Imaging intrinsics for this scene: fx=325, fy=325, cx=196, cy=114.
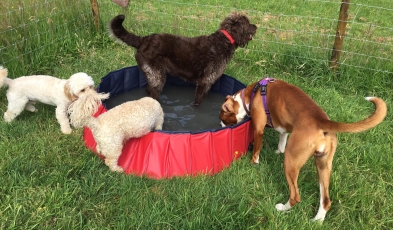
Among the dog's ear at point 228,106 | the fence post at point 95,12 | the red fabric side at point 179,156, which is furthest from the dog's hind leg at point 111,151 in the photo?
the fence post at point 95,12

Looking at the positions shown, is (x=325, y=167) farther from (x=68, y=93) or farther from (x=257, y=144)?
(x=68, y=93)

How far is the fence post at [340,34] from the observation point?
573cm

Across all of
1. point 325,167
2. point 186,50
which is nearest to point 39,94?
point 186,50

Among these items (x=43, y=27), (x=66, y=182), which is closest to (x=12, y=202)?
(x=66, y=182)

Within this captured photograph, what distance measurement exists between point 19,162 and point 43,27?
12.0ft

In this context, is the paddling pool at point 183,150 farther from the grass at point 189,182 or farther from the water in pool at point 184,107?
the water in pool at point 184,107

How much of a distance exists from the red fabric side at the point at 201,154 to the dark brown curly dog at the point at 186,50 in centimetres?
166

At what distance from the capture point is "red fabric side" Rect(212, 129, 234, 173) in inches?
155

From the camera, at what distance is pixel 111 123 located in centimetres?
368

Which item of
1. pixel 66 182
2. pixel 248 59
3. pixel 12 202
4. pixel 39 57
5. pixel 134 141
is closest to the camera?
pixel 12 202

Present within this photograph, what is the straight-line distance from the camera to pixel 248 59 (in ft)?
22.1

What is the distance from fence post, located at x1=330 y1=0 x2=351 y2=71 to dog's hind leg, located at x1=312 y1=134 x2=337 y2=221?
3.34 m

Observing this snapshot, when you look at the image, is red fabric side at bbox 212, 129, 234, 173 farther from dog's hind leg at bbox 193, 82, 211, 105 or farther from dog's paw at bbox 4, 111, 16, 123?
dog's paw at bbox 4, 111, 16, 123

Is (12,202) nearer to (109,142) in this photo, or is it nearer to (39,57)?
(109,142)
